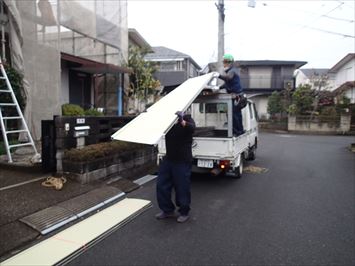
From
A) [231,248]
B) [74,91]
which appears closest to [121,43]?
[74,91]

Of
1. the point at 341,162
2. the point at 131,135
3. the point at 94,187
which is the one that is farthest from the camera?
the point at 341,162

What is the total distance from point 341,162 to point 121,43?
10.7m

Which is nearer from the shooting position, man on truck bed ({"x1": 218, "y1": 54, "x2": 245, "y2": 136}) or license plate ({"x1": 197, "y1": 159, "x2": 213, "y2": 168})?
license plate ({"x1": 197, "y1": 159, "x2": 213, "y2": 168})

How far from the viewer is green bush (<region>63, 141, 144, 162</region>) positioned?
615cm

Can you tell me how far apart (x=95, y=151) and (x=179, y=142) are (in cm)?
231

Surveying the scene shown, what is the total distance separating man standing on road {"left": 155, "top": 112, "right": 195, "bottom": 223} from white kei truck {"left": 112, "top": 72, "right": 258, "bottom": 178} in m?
0.30

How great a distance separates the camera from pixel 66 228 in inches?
174

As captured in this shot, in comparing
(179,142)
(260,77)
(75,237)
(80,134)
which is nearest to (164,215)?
(179,142)

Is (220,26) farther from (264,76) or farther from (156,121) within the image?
(264,76)

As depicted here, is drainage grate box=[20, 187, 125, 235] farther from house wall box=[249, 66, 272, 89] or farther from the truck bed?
house wall box=[249, 66, 272, 89]

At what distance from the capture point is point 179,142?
4.91 metres

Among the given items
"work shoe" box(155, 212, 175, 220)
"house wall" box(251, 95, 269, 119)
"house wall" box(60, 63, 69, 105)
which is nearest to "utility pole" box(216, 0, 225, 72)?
"house wall" box(60, 63, 69, 105)

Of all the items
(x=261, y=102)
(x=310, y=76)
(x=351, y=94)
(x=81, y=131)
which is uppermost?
(x=310, y=76)

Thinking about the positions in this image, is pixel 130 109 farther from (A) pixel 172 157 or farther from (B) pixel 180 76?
(A) pixel 172 157
